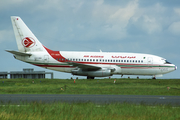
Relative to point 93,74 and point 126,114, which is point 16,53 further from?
point 126,114

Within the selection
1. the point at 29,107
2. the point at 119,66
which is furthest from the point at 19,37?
the point at 29,107

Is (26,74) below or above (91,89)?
above

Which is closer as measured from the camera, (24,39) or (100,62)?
(100,62)

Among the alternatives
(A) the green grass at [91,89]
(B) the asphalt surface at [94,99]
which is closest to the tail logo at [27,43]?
(A) the green grass at [91,89]

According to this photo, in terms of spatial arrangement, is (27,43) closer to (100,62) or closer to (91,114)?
(100,62)

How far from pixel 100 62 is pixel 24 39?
1407cm

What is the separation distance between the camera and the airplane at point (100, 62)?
4356cm

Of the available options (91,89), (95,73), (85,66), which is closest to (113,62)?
(95,73)

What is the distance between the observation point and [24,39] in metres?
45.9

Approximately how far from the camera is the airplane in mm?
43562

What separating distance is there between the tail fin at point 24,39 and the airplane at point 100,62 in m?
1.21

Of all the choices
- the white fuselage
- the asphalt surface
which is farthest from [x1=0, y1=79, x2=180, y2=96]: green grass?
the white fuselage

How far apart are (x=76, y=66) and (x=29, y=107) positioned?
103ft

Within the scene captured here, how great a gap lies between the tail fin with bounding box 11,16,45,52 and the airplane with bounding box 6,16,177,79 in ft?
3.97
